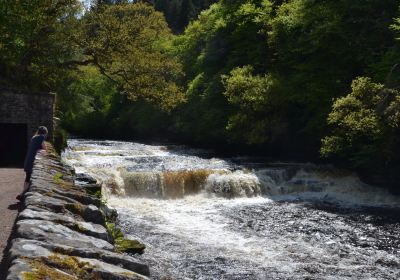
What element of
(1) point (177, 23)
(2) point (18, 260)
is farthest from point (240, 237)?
(1) point (177, 23)

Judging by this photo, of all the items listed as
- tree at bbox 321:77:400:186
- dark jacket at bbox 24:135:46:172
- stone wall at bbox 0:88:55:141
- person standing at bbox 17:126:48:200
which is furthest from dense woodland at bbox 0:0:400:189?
dark jacket at bbox 24:135:46:172

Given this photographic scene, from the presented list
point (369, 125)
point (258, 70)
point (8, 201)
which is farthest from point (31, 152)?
point (258, 70)

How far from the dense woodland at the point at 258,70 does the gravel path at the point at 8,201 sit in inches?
281

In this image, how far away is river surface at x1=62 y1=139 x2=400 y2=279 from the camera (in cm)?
1239

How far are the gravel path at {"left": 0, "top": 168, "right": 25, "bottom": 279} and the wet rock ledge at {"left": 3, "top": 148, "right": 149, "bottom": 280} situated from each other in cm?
31

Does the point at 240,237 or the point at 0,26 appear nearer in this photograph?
the point at 240,237

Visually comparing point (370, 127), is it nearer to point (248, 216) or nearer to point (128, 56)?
point (248, 216)

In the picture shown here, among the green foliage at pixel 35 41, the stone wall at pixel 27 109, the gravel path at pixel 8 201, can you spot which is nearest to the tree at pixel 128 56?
the green foliage at pixel 35 41

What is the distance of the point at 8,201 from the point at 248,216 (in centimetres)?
1047

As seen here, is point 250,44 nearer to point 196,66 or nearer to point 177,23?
point 196,66

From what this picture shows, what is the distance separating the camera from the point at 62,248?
13.1 feet

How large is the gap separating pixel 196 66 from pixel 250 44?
700 cm

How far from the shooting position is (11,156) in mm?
22859

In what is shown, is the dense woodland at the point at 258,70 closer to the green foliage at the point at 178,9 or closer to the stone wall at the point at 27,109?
the stone wall at the point at 27,109
